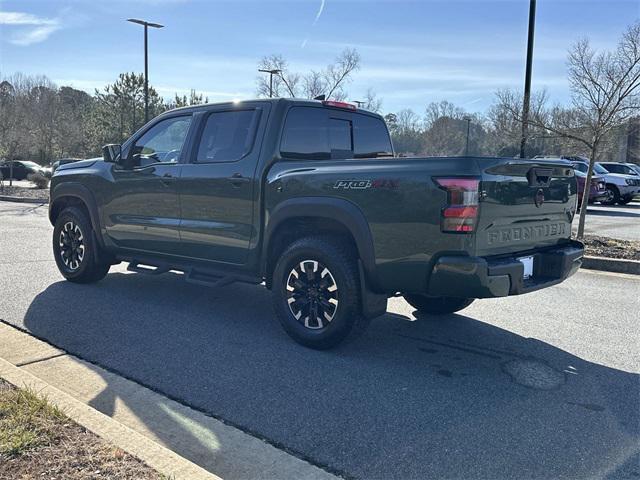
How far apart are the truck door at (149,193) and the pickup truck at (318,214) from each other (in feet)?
0.05

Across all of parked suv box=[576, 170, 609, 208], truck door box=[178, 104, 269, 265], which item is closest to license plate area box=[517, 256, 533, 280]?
truck door box=[178, 104, 269, 265]

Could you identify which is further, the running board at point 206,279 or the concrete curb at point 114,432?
the running board at point 206,279

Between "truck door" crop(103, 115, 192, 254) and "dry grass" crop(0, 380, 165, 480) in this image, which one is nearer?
"dry grass" crop(0, 380, 165, 480)

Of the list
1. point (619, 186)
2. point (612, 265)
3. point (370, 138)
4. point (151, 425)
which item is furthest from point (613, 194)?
point (151, 425)

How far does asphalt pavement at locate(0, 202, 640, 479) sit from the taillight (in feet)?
3.62

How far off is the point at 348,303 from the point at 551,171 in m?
1.86

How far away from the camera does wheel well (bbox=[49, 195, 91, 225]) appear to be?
261 inches

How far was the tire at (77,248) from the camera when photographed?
6422mm

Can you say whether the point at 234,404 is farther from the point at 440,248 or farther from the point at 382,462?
the point at 440,248

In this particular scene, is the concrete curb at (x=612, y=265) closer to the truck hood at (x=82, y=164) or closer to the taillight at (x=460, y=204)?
the taillight at (x=460, y=204)

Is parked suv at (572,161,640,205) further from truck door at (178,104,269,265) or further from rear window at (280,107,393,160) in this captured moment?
truck door at (178,104,269,265)

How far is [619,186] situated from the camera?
70.6ft

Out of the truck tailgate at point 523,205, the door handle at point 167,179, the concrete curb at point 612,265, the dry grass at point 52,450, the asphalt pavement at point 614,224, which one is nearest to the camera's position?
the dry grass at point 52,450

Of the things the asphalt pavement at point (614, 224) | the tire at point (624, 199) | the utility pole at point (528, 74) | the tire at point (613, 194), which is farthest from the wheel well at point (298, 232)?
the tire at point (624, 199)
